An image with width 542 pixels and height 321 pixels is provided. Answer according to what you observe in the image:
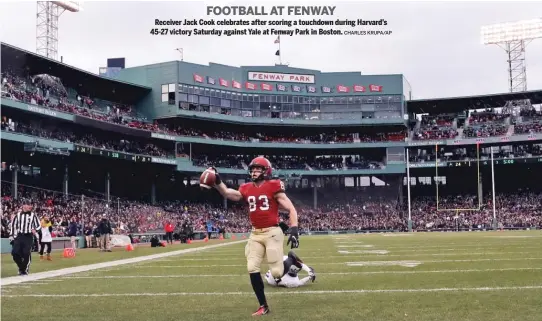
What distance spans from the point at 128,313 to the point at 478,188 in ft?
184

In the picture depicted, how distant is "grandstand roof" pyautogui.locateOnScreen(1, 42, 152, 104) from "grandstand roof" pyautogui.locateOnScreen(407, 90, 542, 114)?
97.3 feet

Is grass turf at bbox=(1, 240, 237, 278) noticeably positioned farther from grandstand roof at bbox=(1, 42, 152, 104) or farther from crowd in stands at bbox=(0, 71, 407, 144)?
grandstand roof at bbox=(1, 42, 152, 104)

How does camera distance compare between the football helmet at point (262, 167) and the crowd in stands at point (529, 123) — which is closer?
the football helmet at point (262, 167)

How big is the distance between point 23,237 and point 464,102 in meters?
56.2

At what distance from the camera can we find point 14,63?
42094 millimetres

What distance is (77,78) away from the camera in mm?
48656

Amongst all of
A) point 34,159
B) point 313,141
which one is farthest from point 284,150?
point 34,159

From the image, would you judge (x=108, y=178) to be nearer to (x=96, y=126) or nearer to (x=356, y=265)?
(x=96, y=126)

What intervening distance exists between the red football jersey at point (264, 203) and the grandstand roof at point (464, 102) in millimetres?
56868

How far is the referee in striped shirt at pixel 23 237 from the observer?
1295 centimetres

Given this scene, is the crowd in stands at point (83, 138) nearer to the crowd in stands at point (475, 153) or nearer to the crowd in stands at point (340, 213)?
the crowd in stands at point (340, 213)

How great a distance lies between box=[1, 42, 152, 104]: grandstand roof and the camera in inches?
1613

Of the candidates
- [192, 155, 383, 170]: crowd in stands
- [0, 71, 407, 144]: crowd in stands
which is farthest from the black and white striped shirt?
[192, 155, 383, 170]: crowd in stands

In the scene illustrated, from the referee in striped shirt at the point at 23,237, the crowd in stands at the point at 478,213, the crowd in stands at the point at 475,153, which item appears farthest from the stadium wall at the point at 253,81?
the referee in striped shirt at the point at 23,237
